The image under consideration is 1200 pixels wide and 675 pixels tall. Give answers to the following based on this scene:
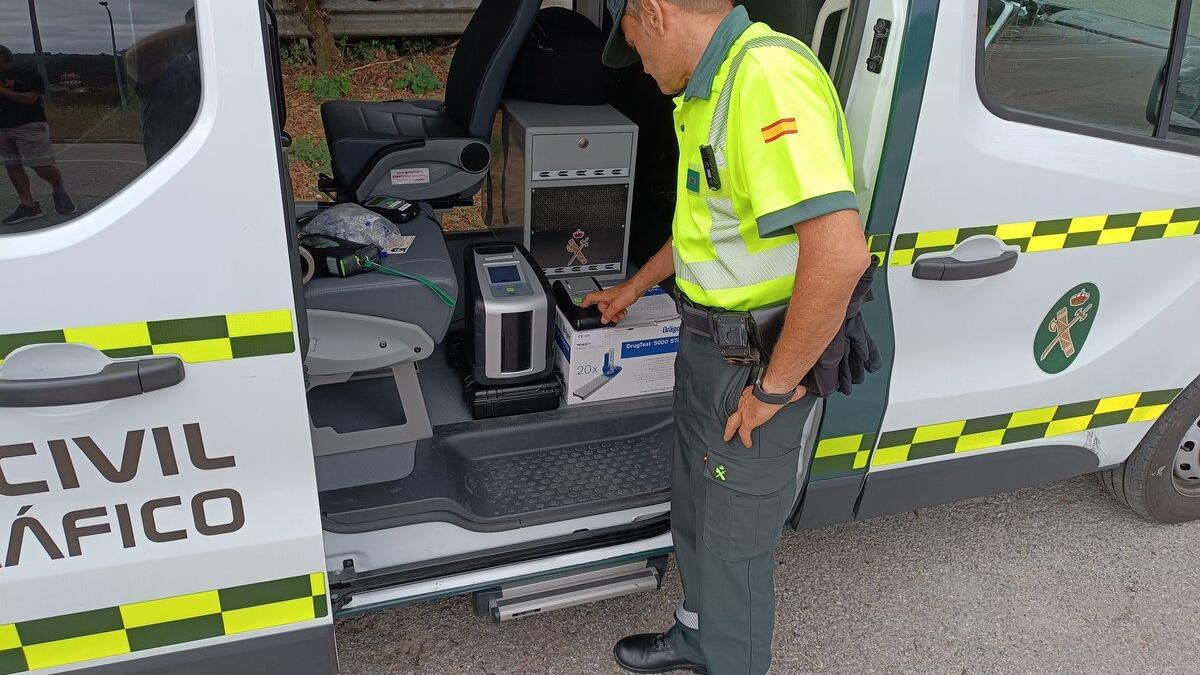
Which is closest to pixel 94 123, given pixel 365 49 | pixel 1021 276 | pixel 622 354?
pixel 622 354

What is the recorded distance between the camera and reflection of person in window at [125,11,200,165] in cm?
133

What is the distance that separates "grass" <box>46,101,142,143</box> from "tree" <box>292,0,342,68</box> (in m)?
5.39

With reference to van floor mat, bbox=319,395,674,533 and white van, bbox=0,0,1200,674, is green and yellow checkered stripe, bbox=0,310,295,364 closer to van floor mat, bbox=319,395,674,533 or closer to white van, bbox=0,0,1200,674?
white van, bbox=0,0,1200,674

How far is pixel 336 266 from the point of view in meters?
2.32

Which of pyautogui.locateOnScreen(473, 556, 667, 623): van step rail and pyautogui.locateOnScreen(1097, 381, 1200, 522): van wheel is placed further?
pyautogui.locateOnScreen(1097, 381, 1200, 522): van wheel

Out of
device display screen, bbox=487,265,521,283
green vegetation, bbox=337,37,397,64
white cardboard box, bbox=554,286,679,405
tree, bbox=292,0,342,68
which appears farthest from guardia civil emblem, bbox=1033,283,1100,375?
green vegetation, bbox=337,37,397,64

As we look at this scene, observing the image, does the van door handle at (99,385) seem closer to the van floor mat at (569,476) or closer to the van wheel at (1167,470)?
the van floor mat at (569,476)

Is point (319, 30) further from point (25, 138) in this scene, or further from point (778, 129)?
point (778, 129)

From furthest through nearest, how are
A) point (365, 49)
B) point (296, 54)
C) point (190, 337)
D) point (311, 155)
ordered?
point (365, 49) < point (296, 54) < point (311, 155) < point (190, 337)

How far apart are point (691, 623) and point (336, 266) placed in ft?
4.09

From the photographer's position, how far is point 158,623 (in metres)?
1.56

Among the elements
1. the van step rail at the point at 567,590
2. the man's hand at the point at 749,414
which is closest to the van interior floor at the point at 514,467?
the van step rail at the point at 567,590

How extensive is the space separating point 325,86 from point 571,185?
390cm

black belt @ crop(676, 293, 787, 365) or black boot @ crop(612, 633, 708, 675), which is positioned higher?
black belt @ crop(676, 293, 787, 365)
